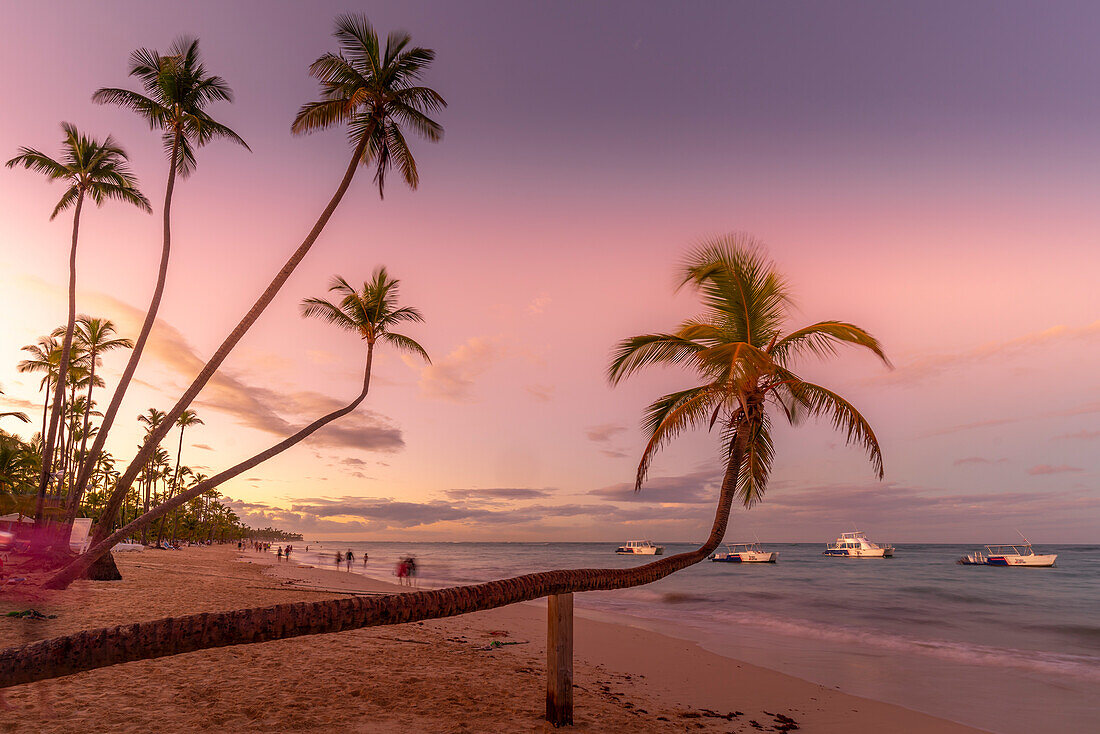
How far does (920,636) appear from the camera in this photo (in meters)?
19.7

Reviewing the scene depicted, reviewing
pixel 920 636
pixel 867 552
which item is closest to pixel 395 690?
pixel 920 636

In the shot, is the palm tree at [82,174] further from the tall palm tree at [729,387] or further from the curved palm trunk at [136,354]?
the tall palm tree at [729,387]

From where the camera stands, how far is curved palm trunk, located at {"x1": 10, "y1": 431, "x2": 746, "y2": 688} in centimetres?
271

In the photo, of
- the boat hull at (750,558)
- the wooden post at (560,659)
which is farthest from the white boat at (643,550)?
the wooden post at (560,659)

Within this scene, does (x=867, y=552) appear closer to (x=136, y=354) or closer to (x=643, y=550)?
(x=643, y=550)

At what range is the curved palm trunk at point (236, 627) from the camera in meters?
2.71

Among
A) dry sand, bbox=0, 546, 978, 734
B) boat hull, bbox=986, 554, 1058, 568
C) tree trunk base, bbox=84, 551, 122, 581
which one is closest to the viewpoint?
dry sand, bbox=0, 546, 978, 734

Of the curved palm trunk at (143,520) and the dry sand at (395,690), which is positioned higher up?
the curved palm trunk at (143,520)

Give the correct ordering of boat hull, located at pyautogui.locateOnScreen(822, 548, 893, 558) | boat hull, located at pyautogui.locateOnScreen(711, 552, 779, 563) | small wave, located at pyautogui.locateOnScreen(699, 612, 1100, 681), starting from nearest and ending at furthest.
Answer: small wave, located at pyautogui.locateOnScreen(699, 612, 1100, 681)
boat hull, located at pyautogui.locateOnScreen(711, 552, 779, 563)
boat hull, located at pyautogui.locateOnScreen(822, 548, 893, 558)

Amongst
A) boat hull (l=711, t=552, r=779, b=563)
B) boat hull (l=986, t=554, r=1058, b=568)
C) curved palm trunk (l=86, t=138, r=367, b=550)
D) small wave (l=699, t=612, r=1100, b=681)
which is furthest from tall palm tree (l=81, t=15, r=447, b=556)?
boat hull (l=986, t=554, r=1058, b=568)

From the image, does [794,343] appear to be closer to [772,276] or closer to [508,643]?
[772,276]

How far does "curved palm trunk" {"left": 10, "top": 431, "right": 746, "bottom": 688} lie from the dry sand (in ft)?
7.60

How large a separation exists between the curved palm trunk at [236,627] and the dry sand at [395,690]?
2.32 m

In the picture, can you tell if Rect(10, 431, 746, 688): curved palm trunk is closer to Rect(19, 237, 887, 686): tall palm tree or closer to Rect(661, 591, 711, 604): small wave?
Rect(19, 237, 887, 686): tall palm tree
